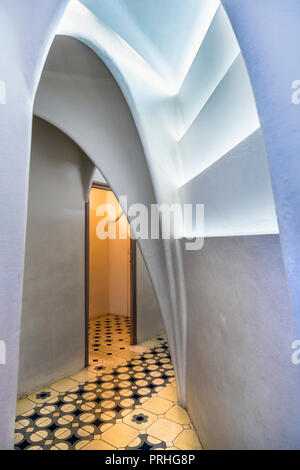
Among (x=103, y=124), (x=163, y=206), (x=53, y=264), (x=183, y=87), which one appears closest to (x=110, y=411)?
(x=53, y=264)

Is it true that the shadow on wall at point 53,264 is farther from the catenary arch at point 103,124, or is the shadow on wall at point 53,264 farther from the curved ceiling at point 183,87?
the curved ceiling at point 183,87

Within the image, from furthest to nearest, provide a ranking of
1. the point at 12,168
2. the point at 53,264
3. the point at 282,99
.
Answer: the point at 53,264 < the point at 12,168 < the point at 282,99

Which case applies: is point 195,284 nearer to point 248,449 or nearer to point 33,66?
point 248,449

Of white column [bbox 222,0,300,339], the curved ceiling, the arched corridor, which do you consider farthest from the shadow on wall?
white column [bbox 222,0,300,339]

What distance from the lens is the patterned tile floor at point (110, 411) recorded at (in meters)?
2.10

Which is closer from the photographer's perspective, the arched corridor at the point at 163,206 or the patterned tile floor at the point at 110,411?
the arched corridor at the point at 163,206

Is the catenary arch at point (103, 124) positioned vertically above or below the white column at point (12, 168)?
above

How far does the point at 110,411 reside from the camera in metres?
2.49

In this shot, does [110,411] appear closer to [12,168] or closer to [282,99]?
[12,168]

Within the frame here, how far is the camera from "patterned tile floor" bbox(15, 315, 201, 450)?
6.89ft

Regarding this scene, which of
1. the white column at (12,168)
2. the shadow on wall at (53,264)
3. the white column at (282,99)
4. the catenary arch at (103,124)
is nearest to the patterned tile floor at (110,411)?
the shadow on wall at (53,264)

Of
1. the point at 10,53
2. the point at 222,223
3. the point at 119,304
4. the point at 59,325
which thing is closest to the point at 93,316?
the point at 119,304

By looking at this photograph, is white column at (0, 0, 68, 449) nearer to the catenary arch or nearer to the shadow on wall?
the catenary arch

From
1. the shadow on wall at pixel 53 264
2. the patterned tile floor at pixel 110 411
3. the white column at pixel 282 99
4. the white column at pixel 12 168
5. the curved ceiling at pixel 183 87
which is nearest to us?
the white column at pixel 282 99
